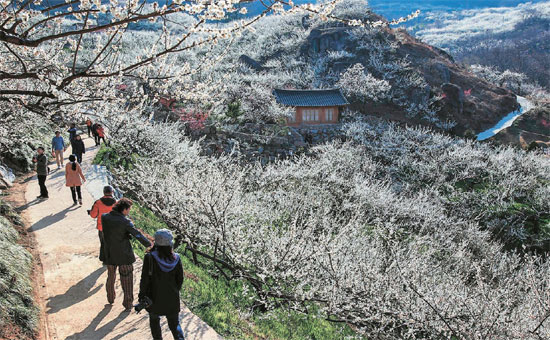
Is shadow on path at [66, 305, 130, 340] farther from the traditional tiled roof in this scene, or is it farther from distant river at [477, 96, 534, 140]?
distant river at [477, 96, 534, 140]

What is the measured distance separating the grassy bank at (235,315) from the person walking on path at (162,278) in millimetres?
1586

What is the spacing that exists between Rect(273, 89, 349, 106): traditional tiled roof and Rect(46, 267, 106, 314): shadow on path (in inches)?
1022

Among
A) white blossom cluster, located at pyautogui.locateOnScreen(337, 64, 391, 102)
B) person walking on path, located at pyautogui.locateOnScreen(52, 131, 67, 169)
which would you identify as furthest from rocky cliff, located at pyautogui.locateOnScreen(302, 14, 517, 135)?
person walking on path, located at pyautogui.locateOnScreen(52, 131, 67, 169)

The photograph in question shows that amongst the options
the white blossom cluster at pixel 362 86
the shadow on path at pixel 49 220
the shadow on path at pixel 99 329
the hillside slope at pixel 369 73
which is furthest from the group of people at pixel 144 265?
the white blossom cluster at pixel 362 86

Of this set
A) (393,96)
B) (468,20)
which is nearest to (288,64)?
(393,96)

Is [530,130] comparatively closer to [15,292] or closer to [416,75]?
[416,75]

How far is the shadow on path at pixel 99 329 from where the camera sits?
4855 millimetres

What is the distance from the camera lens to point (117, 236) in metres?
5.16

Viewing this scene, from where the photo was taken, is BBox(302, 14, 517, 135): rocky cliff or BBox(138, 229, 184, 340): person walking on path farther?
BBox(302, 14, 517, 135): rocky cliff

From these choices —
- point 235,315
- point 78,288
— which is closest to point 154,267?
point 78,288

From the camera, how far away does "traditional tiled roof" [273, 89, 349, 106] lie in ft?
102

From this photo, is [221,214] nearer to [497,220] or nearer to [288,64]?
[497,220]

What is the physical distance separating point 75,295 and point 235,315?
249cm

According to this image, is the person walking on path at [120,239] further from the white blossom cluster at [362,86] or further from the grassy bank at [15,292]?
the white blossom cluster at [362,86]
